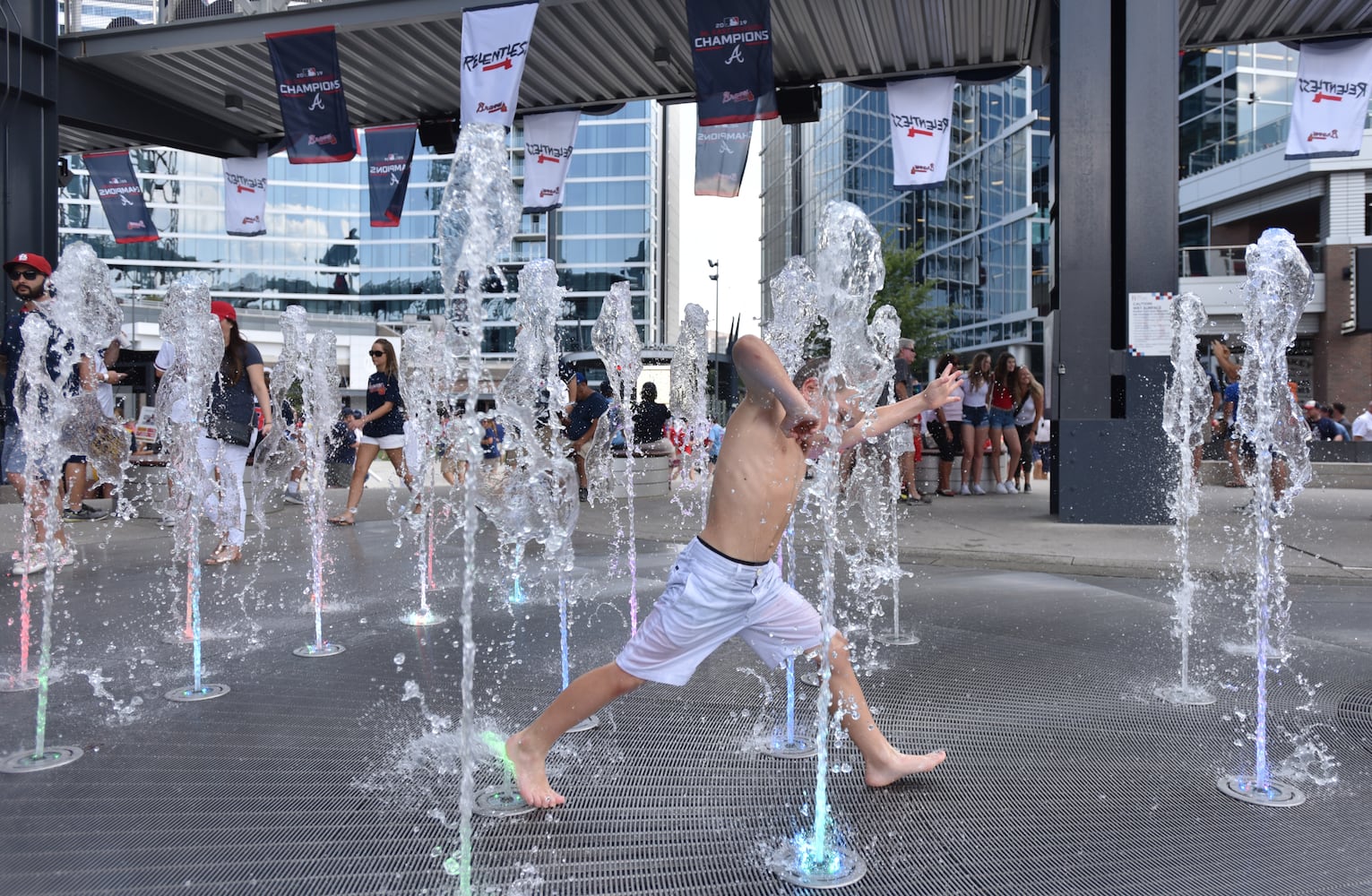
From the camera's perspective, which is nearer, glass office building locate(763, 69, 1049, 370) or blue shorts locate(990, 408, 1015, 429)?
blue shorts locate(990, 408, 1015, 429)

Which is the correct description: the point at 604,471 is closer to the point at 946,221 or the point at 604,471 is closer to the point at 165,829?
the point at 165,829

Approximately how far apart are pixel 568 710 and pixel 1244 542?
735 cm

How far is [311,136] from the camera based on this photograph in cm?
1212

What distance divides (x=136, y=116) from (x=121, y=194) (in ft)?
9.47

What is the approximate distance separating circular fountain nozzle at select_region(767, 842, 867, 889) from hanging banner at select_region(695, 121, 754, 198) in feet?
34.0

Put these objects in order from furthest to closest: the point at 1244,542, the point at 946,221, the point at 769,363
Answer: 1. the point at 946,221
2. the point at 1244,542
3. the point at 769,363

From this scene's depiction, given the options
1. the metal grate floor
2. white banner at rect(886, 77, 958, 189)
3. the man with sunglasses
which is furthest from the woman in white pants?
white banner at rect(886, 77, 958, 189)

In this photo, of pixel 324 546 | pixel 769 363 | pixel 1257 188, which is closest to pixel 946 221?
pixel 1257 188

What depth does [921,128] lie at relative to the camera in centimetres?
1280

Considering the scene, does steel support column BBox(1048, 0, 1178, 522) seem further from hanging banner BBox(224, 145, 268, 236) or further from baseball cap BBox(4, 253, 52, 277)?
hanging banner BBox(224, 145, 268, 236)

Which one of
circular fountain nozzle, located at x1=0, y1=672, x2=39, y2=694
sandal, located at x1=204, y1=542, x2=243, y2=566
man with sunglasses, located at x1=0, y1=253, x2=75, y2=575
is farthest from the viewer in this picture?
sandal, located at x1=204, y1=542, x2=243, y2=566

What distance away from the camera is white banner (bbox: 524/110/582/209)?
14.1 metres

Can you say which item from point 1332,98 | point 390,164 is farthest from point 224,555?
point 1332,98

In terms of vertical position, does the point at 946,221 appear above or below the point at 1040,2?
above
